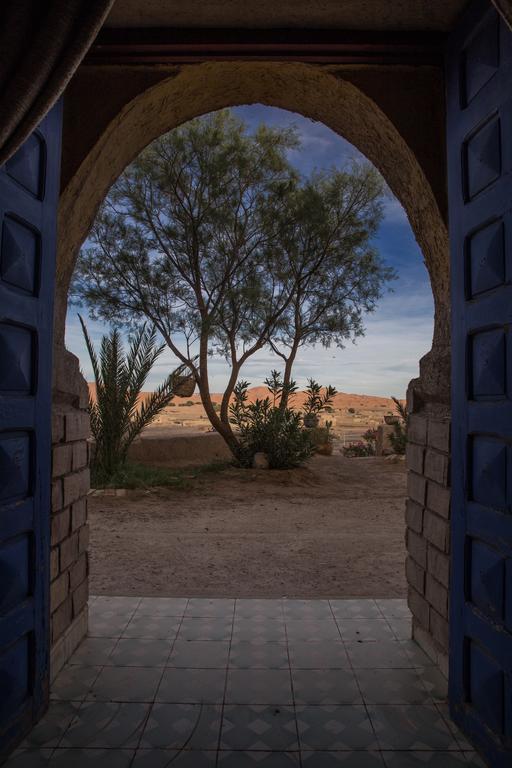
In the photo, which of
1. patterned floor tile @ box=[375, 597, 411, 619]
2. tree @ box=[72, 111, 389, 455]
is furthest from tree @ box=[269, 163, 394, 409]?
patterned floor tile @ box=[375, 597, 411, 619]

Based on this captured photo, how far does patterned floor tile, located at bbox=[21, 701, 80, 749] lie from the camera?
2068 millimetres

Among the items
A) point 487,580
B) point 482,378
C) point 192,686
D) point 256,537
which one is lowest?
point 256,537

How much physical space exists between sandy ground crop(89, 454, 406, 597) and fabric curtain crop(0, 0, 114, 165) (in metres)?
3.23

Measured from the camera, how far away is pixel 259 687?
245 cm

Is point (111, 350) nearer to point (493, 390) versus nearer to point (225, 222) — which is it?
point (225, 222)

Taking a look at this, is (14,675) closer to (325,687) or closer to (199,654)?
(199,654)

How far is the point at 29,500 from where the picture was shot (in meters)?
2.13

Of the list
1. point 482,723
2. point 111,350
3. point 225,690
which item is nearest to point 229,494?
point 111,350

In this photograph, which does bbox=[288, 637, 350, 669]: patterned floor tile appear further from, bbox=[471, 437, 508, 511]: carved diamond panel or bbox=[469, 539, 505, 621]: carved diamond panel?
bbox=[471, 437, 508, 511]: carved diamond panel

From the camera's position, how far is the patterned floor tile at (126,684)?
2371 millimetres

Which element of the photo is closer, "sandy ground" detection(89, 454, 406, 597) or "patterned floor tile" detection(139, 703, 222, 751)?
"patterned floor tile" detection(139, 703, 222, 751)

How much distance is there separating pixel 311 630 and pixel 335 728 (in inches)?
35.4

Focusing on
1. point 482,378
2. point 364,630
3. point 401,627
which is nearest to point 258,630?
point 364,630

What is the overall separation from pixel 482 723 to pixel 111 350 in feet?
23.7
